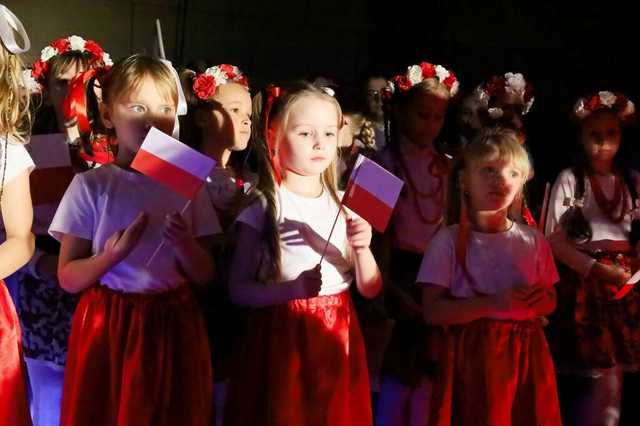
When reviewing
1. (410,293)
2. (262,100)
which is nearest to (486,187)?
(410,293)

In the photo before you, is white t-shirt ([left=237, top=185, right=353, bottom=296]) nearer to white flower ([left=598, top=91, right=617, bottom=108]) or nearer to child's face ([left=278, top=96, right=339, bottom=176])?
child's face ([left=278, top=96, right=339, bottom=176])

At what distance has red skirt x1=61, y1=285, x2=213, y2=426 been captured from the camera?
2.48 meters

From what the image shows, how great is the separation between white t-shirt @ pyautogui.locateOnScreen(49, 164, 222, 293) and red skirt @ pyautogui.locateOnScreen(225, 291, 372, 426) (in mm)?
337

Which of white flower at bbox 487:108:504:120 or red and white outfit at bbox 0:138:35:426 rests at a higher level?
white flower at bbox 487:108:504:120

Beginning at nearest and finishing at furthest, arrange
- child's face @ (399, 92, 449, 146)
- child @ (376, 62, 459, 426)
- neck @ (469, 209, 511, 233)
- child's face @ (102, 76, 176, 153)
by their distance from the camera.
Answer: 1. child's face @ (102, 76, 176, 153)
2. neck @ (469, 209, 511, 233)
3. child @ (376, 62, 459, 426)
4. child's face @ (399, 92, 449, 146)

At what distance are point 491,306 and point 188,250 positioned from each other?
97 centimetres

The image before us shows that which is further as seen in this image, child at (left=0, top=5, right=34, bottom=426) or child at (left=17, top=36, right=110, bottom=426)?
Result: child at (left=17, top=36, right=110, bottom=426)

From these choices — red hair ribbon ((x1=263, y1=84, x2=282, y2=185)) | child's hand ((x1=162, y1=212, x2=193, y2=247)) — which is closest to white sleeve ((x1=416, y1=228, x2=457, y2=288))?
red hair ribbon ((x1=263, y1=84, x2=282, y2=185))

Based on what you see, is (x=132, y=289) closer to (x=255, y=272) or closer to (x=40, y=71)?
(x=255, y=272)

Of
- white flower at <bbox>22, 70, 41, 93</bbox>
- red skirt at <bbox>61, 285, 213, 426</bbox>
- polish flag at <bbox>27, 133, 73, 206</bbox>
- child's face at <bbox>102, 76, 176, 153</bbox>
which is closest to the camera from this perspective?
red skirt at <bbox>61, 285, 213, 426</bbox>

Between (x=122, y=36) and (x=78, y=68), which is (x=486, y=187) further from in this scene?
(x=122, y=36)

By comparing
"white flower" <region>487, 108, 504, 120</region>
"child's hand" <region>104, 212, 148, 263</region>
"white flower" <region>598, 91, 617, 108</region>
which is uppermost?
"white flower" <region>598, 91, 617, 108</region>

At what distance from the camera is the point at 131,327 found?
2514mm

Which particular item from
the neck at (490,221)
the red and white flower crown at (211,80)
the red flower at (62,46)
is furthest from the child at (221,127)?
the neck at (490,221)
